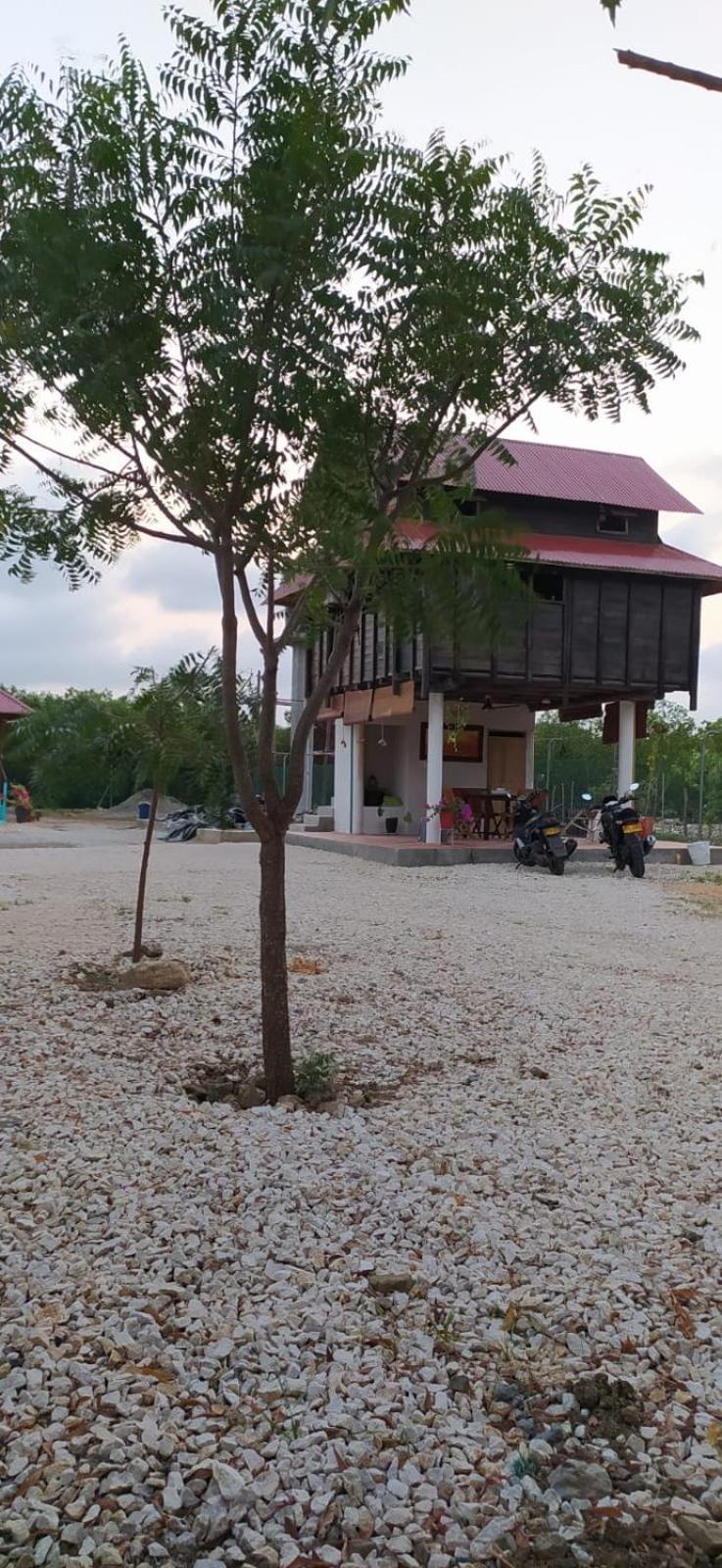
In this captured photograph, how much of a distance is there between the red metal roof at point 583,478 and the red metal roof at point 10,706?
13.5m

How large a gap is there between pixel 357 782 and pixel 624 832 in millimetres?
7037

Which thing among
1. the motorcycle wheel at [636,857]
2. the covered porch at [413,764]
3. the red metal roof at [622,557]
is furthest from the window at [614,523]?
the motorcycle wheel at [636,857]

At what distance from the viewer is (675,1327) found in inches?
101

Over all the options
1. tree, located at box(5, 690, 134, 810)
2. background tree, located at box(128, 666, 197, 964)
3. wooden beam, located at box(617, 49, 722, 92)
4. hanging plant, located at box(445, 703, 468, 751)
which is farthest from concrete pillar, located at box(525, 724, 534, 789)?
wooden beam, located at box(617, 49, 722, 92)

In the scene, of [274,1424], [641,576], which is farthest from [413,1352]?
[641,576]

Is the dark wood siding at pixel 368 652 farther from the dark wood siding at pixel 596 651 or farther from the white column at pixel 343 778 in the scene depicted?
the white column at pixel 343 778

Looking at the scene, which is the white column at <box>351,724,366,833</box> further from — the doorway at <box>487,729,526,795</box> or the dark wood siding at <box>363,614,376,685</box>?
the doorway at <box>487,729,526,795</box>

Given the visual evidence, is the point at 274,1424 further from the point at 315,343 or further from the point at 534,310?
the point at 534,310

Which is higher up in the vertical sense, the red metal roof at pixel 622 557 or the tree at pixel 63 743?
the red metal roof at pixel 622 557

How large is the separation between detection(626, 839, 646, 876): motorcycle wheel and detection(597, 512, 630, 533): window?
6792mm

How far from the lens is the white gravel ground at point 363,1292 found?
75.9 inches

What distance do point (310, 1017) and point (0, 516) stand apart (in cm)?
277

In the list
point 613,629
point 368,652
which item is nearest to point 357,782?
point 368,652

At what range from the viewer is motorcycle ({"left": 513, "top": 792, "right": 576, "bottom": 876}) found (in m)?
14.2
